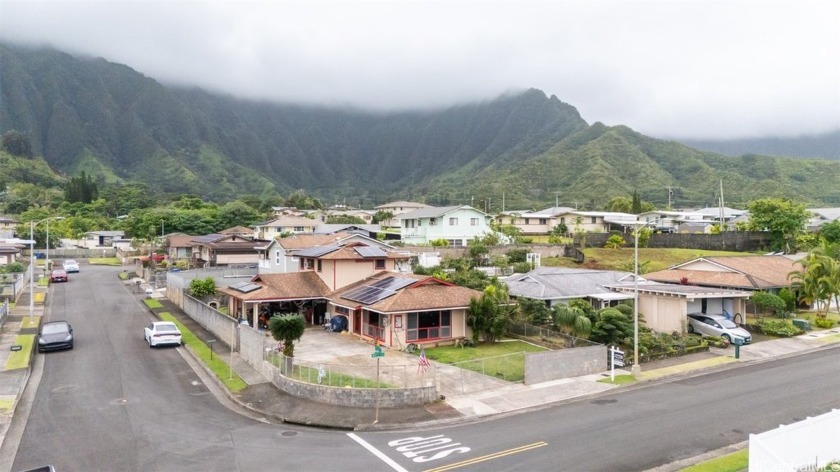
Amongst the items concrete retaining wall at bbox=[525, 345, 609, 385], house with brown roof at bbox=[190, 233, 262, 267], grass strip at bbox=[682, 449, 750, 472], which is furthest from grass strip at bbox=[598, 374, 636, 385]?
house with brown roof at bbox=[190, 233, 262, 267]

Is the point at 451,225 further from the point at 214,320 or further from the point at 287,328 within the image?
the point at 287,328

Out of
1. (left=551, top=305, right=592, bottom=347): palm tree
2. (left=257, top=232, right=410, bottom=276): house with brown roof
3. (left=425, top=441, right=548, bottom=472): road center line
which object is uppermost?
(left=257, top=232, right=410, bottom=276): house with brown roof

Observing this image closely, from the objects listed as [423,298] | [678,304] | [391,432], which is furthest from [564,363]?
[678,304]

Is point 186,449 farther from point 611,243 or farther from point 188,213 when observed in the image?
point 188,213

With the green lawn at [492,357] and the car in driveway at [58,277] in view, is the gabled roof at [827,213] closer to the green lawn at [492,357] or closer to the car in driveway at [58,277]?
the green lawn at [492,357]

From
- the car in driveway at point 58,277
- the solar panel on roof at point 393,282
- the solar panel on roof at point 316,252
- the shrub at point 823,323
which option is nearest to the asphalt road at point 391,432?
the solar panel on roof at point 393,282

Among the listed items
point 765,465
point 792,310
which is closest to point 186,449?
point 765,465

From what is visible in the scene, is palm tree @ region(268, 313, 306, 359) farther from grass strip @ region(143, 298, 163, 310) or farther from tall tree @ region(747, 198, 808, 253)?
tall tree @ region(747, 198, 808, 253)
